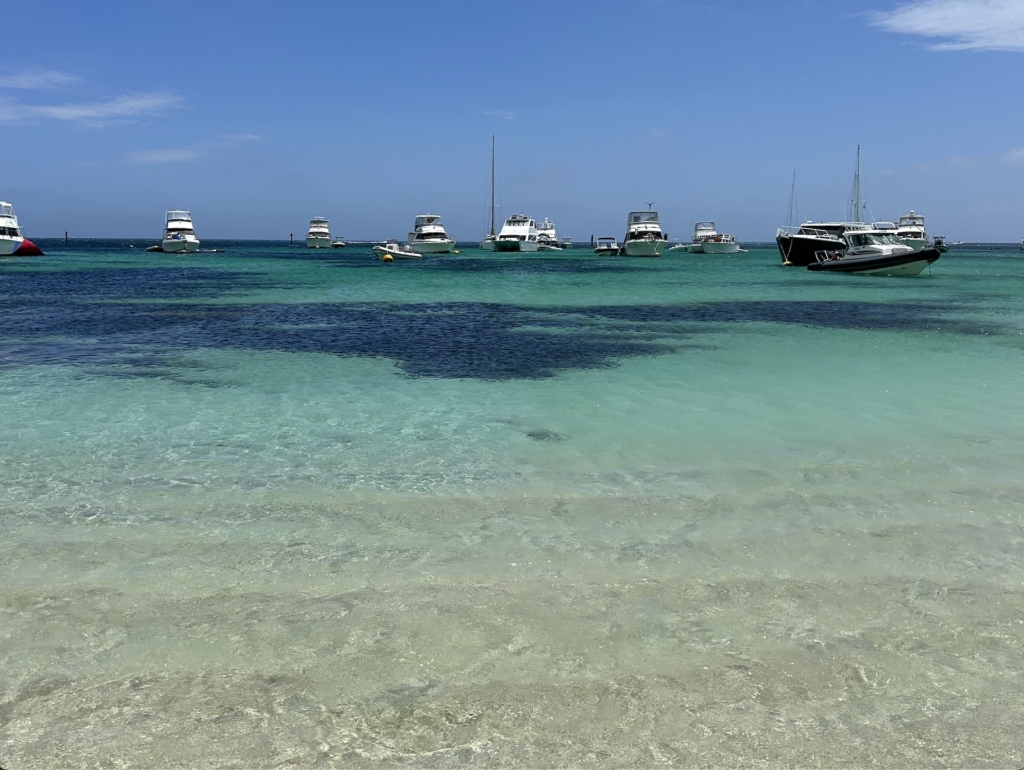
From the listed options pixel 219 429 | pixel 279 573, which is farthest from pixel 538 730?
pixel 219 429

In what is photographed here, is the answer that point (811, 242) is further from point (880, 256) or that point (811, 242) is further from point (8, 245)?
point (8, 245)

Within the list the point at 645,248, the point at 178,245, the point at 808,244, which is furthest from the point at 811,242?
the point at 178,245

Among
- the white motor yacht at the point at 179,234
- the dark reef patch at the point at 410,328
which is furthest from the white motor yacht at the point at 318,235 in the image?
the dark reef patch at the point at 410,328

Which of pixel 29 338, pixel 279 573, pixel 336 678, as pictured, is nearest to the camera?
pixel 336 678

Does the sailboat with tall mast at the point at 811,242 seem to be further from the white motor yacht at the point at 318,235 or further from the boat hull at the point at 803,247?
the white motor yacht at the point at 318,235

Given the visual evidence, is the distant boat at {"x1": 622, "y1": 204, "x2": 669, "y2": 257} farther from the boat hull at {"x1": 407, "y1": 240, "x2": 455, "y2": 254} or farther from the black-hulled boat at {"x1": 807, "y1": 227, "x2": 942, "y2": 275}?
the black-hulled boat at {"x1": 807, "y1": 227, "x2": 942, "y2": 275}

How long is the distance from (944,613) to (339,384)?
9.89 m

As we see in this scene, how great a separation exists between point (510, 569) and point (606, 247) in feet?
341

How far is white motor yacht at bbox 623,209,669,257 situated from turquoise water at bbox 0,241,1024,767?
276 feet

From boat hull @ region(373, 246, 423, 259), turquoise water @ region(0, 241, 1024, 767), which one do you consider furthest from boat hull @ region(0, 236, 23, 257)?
turquoise water @ region(0, 241, 1024, 767)

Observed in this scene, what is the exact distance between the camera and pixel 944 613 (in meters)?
4.91

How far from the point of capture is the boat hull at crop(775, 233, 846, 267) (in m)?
58.1

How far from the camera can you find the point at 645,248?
9569cm

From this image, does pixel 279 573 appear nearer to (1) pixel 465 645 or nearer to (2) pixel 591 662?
(1) pixel 465 645
